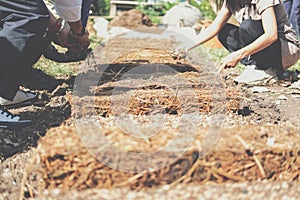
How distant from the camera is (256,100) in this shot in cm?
305

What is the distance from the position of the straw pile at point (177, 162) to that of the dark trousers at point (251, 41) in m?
1.87

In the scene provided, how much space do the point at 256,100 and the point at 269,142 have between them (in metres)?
1.43

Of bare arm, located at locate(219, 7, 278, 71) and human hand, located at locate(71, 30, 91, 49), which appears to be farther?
human hand, located at locate(71, 30, 91, 49)

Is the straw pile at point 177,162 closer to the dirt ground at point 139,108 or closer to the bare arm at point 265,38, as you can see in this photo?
the dirt ground at point 139,108

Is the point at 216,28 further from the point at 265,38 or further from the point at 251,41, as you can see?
the point at 265,38

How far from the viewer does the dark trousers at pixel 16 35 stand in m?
2.49

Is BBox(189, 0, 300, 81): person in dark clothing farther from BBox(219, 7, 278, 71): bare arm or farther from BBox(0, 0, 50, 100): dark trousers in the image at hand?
BBox(0, 0, 50, 100): dark trousers

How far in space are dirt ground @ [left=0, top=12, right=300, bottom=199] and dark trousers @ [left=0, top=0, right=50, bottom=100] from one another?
0.25 m

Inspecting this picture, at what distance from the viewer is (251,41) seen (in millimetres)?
3521

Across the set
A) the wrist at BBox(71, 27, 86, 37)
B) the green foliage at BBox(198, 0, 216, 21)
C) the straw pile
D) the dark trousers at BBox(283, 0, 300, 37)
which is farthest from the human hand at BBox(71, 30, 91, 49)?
the green foliage at BBox(198, 0, 216, 21)

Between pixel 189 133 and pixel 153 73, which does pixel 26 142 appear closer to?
pixel 189 133

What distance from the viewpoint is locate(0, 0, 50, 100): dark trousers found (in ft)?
8.17

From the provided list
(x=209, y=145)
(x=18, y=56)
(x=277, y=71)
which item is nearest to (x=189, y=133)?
(x=209, y=145)

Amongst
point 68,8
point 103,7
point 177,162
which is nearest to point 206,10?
point 103,7
